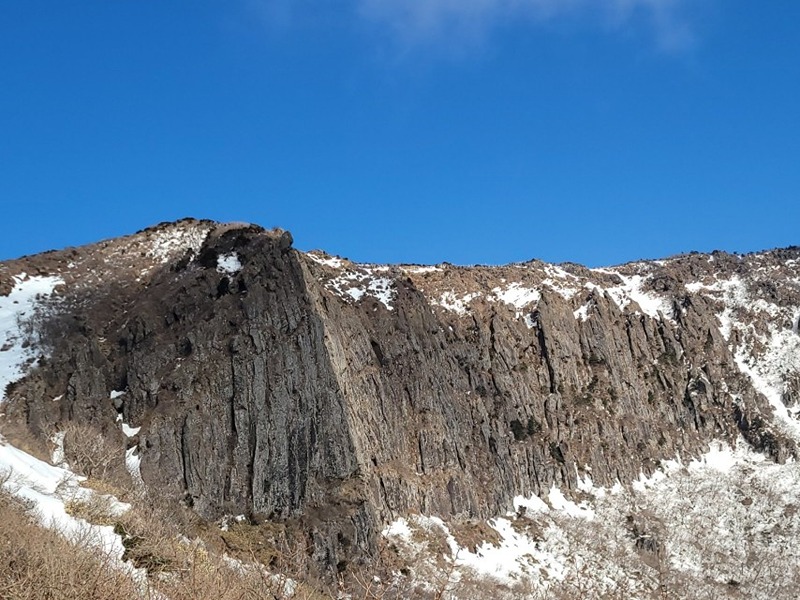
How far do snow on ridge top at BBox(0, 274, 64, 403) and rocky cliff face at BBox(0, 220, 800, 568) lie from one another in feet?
4.41

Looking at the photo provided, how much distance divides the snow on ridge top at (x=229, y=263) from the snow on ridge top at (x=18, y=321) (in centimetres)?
1633

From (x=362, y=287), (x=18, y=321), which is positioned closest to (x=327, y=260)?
(x=362, y=287)

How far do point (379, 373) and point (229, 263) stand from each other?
811 inches

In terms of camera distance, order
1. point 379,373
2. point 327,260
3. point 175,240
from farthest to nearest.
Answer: point 327,260
point 175,240
point 379,373

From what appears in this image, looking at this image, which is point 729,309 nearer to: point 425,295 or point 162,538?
point 425,295

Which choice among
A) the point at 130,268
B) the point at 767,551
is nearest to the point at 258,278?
the point at 130,268

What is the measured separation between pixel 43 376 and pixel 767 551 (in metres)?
72.9

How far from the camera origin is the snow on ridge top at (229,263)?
68.8 metres

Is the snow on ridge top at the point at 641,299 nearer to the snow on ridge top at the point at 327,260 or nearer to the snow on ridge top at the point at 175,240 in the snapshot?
the snow on ridge top at the point at 327,260

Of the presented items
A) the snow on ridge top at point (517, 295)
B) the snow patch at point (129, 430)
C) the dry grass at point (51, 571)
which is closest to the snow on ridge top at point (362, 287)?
the snow on ridge top at point (517, 295)

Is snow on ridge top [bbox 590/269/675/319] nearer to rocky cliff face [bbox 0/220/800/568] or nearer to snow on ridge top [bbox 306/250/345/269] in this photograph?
rocky cliff face [bbox 0/220/800/568]

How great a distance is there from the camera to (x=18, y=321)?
2392 inches

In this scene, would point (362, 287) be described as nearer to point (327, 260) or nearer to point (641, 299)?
point (327, 260)

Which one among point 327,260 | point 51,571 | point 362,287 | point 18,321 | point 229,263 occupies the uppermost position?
point 327,260
